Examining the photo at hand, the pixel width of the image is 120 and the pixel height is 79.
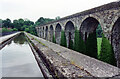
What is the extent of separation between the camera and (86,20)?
29.1 feet

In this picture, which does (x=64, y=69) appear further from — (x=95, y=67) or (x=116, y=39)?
(x=116, y=39)

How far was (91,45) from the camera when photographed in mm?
9133

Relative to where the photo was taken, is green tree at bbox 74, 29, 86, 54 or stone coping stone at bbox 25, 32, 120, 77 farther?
green tree at bbox 74, 29, 86, 54

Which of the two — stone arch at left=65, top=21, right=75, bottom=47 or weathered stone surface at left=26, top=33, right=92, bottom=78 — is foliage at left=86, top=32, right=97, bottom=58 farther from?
weathered stone surface at left=26, top=33, right=92, bottom=78

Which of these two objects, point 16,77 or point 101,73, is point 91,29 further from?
point 16,77

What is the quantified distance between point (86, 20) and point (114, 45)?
3.70 meters

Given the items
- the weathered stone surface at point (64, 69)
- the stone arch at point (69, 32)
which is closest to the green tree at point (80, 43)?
the stone arch at point (69, 32)

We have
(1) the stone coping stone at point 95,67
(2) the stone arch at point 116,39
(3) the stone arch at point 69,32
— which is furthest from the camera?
(3) the stone arch at point 69,32

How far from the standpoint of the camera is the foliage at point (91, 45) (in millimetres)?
9102

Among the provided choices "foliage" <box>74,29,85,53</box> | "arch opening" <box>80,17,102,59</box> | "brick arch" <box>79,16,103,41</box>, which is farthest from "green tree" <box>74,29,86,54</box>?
"brick arch" <box>79,16,103,41</box>

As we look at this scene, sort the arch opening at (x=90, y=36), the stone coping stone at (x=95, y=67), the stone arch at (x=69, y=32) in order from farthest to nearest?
1. the stone arch at (x=69, y=32)
2. the arch opening at (x=90, y=36)
3. the stone coping stone at (x=95, y=67)

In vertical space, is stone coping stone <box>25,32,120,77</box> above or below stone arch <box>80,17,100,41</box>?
below

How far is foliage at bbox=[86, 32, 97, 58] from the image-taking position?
9102mm

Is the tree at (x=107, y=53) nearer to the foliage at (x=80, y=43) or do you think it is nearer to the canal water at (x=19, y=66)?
the foliage at (x=80, y=43)
